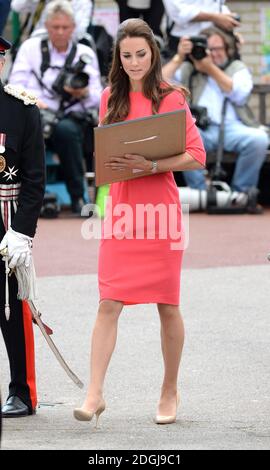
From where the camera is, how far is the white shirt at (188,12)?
13.8 meters

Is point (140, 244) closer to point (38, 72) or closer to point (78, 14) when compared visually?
point (38, 72)

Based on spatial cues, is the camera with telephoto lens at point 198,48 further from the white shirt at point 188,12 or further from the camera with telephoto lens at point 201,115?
the white shirt at point 188,12

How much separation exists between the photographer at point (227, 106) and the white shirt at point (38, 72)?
717 millimetres

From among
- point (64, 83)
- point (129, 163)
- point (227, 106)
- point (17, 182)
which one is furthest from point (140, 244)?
point (227, 106)

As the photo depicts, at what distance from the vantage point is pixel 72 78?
1305 cm

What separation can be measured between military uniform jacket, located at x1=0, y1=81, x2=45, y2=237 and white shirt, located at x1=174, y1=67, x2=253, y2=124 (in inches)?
292

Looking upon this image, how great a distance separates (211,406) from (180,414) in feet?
0.65

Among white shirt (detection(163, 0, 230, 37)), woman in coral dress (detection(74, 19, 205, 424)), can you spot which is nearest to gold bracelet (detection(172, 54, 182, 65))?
white shirt (detection(163, 0, 230, 37))

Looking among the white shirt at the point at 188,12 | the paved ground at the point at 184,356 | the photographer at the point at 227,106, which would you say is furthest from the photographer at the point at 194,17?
the paved ground at the point at 184,356

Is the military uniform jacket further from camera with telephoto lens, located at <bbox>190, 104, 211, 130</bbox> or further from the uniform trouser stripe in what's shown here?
camera with telephoto lens, located at <bbox>190, 104, 211, 130</bbox>

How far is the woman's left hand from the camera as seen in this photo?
5902 millimetres

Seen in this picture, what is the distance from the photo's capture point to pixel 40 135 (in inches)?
243
